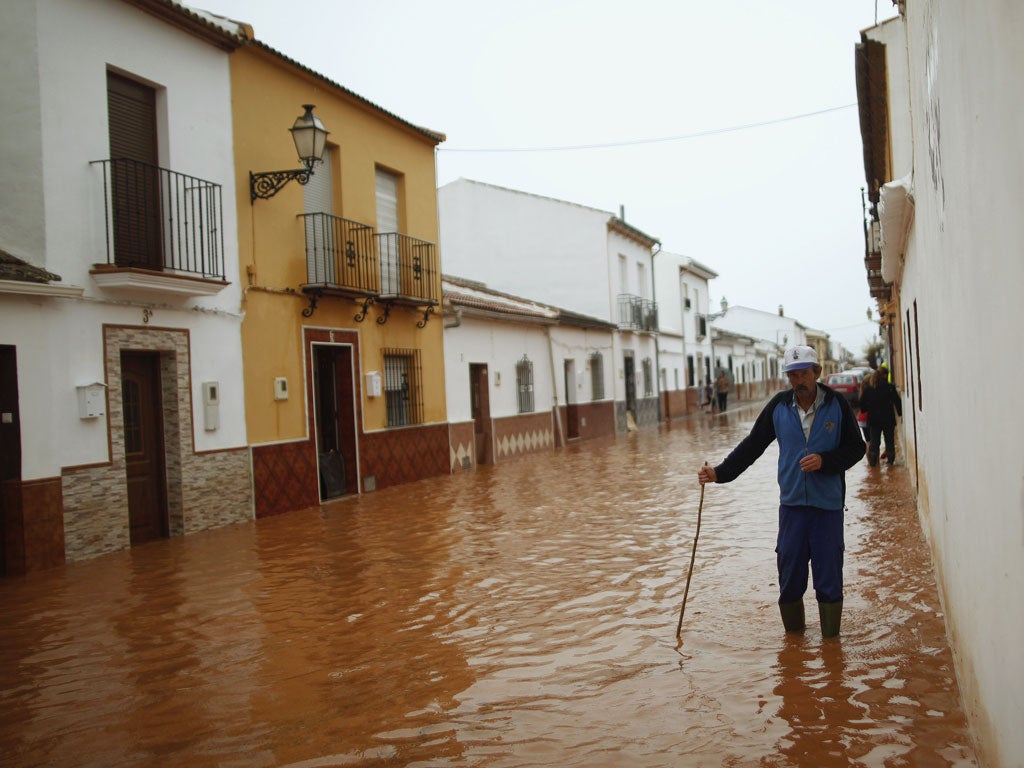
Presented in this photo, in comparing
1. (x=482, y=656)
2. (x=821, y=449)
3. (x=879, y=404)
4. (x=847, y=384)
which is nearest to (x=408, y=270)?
(x=879, y=404)

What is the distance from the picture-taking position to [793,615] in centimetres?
522

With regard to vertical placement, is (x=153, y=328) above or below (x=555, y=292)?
below

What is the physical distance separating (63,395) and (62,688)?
4.82m

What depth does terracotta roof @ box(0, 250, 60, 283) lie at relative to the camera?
27.6 ft

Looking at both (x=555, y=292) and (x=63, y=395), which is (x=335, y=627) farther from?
(x=555, y=292)

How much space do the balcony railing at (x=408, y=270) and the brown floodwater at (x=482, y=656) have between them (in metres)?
6.45

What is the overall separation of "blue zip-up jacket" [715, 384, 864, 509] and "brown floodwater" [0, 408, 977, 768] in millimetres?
847

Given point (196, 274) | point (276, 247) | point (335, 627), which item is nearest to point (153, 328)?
point (196, 274)

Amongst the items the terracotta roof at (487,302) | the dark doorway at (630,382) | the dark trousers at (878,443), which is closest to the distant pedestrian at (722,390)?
the dark doorway at (630,382)

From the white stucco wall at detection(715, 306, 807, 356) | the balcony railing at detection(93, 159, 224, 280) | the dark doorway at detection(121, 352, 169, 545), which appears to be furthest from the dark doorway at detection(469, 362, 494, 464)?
the white stucco wall at detection(715, 306, 807, 356)

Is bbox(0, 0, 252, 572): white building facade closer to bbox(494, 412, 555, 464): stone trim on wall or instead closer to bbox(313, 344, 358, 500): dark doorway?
bbox(313, 344, 358, 500): dark doorway

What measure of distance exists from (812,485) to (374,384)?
10297mm

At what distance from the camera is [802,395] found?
17.2ft

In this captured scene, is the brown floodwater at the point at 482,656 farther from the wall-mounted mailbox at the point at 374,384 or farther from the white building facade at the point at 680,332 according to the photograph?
the white building facade at the point at 680,332
